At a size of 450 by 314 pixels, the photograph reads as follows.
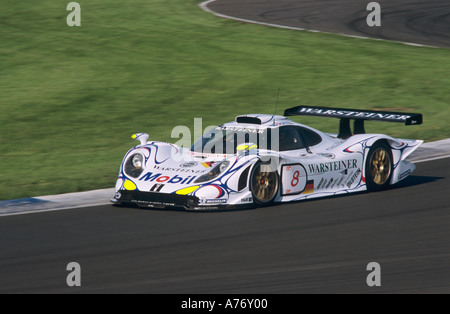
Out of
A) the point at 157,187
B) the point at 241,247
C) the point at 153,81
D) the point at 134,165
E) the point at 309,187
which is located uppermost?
the point at 153,81

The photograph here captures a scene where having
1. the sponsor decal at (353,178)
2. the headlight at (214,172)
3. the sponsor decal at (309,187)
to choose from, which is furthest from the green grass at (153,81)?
the sponsor decal at (353,178)

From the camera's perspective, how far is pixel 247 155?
1153 cm

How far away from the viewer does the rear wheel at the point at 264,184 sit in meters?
11.5

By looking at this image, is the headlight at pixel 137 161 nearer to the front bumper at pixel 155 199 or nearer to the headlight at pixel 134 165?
the headlight at pixel 134 165

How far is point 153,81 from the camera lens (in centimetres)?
2217

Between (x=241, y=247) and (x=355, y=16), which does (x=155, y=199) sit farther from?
(x=355, y=16)

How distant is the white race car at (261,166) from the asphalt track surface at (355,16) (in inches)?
558

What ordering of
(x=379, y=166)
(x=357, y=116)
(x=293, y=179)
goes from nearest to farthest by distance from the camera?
(x=293, y=179) < (x=379, y=166) < (x=357, y=116)

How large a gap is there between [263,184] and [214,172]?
2.29 ft

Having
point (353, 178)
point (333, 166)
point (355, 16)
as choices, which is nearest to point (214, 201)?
point (333, 166)

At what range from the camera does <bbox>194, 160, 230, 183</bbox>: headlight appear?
11.4 metres

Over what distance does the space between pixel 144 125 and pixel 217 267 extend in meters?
9.73

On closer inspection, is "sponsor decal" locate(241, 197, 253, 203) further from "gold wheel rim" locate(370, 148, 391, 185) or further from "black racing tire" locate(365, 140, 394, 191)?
"gold wheel rim" locate(370, 148, 391, 185)

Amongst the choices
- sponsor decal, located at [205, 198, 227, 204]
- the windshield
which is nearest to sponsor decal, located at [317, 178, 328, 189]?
the windshield
